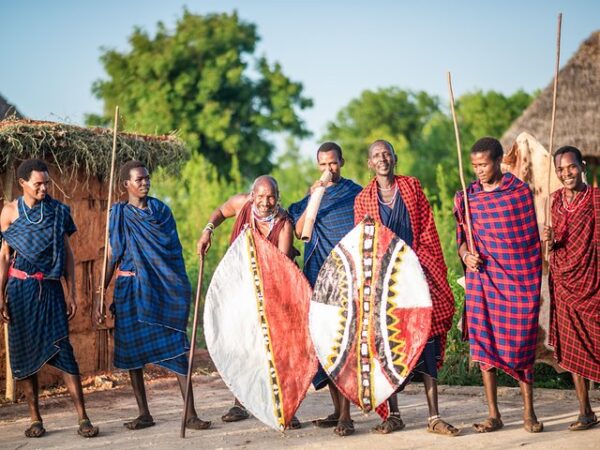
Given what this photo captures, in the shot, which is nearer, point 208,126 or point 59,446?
point 59,446

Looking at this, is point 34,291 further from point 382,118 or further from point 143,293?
point 382,118

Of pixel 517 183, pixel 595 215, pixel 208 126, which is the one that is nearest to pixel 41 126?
pixel 517 183

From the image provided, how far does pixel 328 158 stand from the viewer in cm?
587

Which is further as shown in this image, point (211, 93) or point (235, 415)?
point (211, 93)

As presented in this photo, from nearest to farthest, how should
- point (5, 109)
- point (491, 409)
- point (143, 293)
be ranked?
point (491, 409) → point (143, 293) → point (5, 109)

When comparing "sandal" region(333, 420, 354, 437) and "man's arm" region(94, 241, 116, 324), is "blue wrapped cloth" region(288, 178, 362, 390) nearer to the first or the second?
"sandal" region(333, 420, 354, 437)

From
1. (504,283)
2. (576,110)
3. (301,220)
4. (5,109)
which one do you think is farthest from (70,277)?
(576,110)

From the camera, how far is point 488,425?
546cm

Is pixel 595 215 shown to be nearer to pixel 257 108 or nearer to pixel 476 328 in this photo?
pixel 476 328

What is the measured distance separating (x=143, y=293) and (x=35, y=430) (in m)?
1.18

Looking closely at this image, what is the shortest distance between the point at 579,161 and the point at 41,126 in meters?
4.32

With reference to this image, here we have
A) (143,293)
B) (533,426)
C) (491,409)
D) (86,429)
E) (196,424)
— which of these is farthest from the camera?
(143,293)

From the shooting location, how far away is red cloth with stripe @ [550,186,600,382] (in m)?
5.59

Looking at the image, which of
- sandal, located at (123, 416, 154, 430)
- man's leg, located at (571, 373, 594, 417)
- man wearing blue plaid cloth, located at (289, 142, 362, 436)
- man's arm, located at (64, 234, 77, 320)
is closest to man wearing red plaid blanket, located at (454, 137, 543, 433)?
man's leg, located at (571, 373, 594, 417)
